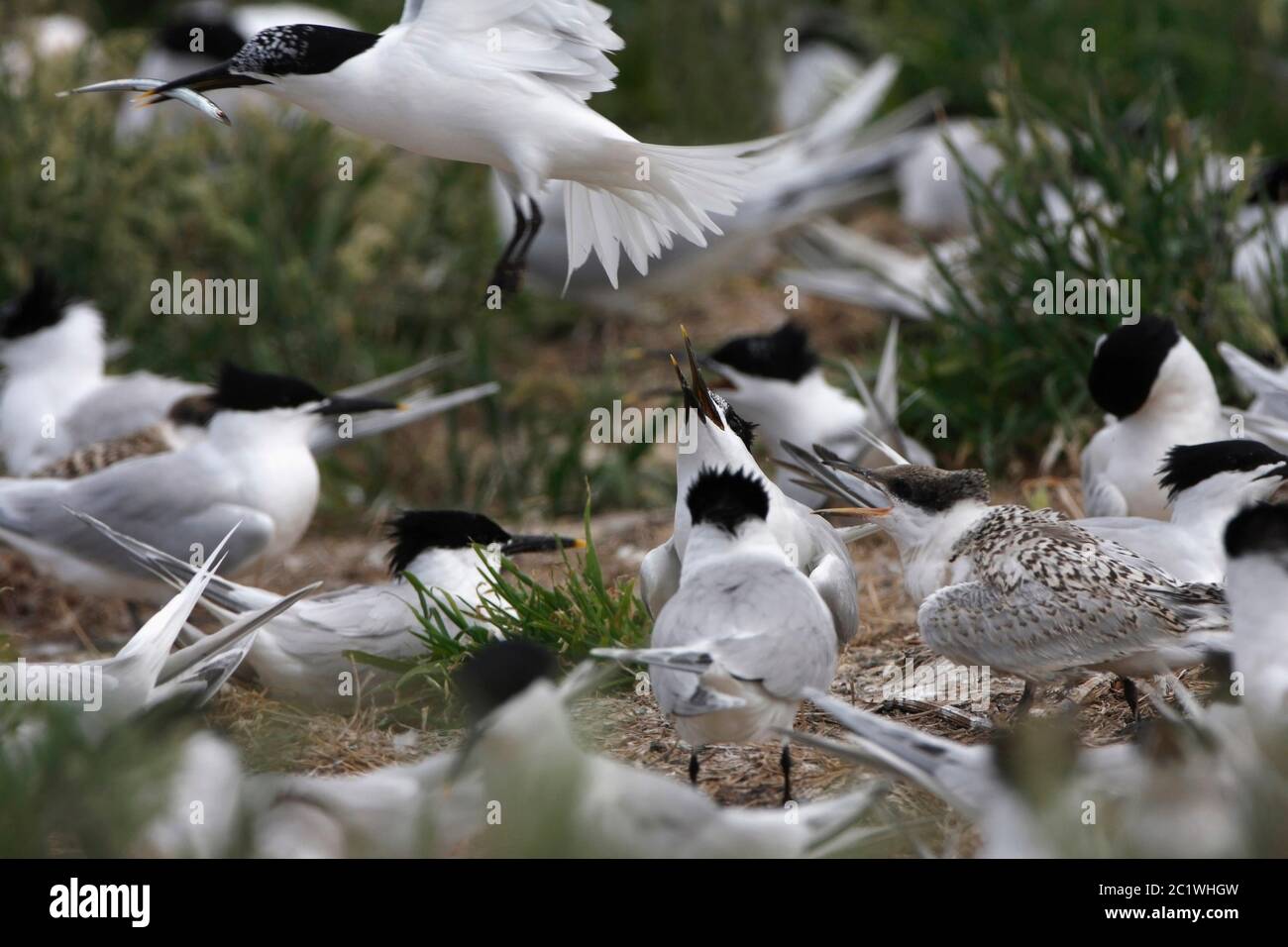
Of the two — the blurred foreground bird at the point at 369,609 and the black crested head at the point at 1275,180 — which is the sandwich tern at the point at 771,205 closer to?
the black crested head at the point at 1275,180

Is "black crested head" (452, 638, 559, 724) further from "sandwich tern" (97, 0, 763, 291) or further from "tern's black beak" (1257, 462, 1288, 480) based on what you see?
"tern's black beak" (1257, 462, 1288, 480)

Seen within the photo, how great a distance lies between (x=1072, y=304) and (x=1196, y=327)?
1.07 ft

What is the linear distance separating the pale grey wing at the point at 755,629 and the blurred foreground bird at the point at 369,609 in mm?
673

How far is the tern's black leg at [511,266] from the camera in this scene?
339 cm

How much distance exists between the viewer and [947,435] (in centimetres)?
470

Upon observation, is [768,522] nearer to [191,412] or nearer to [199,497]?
[199,497]

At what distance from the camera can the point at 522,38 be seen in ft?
10.5

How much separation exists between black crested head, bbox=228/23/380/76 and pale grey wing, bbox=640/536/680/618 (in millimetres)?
1095

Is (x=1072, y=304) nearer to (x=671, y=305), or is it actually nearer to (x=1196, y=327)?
(x=1196, y=327)
